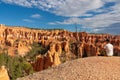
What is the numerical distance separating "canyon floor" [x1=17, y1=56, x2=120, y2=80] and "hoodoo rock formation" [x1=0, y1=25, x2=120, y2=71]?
39696 mm

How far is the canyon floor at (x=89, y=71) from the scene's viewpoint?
1456cm

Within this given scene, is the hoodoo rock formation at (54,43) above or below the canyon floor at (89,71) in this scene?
below

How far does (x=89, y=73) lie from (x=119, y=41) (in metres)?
122

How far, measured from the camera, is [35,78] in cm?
1628

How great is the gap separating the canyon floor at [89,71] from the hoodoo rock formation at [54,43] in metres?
39.7

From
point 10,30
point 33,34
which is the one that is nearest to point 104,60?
point 10,30

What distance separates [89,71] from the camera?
15.4 metres

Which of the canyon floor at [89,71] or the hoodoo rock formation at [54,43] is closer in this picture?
the canyon floor at [89,71]

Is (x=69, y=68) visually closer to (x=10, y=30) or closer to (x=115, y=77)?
(x=115, y=77)

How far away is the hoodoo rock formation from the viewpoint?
221ft

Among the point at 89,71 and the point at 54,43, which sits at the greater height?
the point at 89,71

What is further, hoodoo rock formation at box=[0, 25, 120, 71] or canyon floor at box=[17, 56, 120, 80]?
hoodoo rock formation at box=[0, 25, 120, 71]

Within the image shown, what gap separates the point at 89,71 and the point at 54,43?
10335 cm

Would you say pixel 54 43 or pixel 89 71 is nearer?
pixel 89 71
